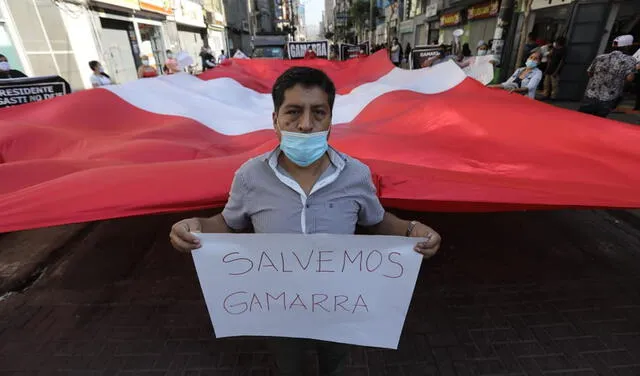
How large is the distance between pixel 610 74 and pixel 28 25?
15.3 metres

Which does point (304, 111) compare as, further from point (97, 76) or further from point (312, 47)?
point (312, 47)

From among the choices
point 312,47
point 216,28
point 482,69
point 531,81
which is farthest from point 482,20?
point 216,28

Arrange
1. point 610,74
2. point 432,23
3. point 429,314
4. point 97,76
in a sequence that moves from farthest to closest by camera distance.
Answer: point 432,23
point 97,76
point 610,74
point 429,314

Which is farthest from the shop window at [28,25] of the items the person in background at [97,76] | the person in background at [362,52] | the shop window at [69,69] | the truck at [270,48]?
the person in background at [362,52]

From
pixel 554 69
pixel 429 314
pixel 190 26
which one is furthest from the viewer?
pixel 190 26

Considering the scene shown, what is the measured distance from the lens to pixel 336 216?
1264 millimetres

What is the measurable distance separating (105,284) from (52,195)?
149 cm

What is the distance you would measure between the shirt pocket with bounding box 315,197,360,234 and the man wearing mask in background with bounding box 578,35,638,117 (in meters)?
5.92

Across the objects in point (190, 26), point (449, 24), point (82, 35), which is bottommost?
point (82, 35)

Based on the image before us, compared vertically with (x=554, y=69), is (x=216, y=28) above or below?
above

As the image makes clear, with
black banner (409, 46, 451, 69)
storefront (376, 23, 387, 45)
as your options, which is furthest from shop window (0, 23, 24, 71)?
storefront (376, 23, 387, 45)

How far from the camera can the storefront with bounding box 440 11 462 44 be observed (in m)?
18.7

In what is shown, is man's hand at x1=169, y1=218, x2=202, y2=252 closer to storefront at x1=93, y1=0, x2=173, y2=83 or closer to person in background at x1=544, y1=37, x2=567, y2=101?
person in background at x1=544, y1=37, x2=567, y2=101

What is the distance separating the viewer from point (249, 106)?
16.5 feet
